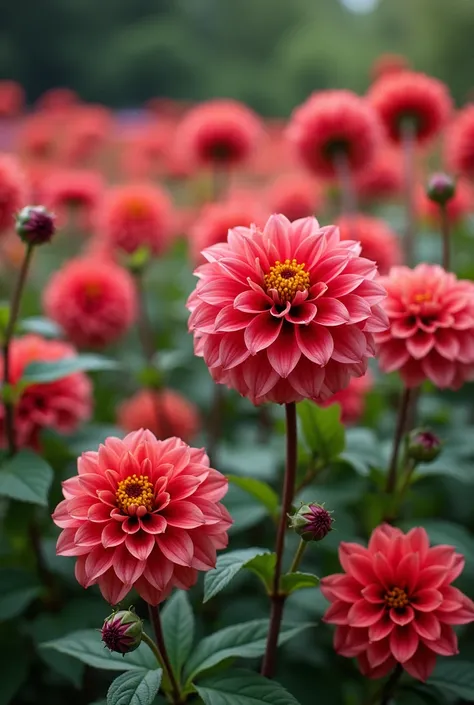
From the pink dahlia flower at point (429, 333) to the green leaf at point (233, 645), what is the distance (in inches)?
15.3

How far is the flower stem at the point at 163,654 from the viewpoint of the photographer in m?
0.80

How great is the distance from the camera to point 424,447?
39.5 inches

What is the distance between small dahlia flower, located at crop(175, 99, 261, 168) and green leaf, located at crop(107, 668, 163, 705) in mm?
1670

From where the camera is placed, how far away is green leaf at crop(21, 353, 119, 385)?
1170 mm

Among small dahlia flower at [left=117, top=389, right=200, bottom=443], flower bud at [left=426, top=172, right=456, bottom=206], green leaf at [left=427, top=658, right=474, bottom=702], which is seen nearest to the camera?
green leaf at [left=427, top=658, right=474, bottom=702]

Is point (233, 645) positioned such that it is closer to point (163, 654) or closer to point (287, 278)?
point (163, 654)

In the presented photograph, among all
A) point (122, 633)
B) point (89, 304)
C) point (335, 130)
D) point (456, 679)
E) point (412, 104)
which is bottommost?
point (456, 679)

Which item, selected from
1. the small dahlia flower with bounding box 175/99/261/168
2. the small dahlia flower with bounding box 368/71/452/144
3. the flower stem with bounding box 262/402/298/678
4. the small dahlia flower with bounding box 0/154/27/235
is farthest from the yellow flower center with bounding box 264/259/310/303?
the small dahlia flower with bounding box 175/99/261/168

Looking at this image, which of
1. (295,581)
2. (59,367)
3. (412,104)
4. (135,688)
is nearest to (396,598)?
(295,581)

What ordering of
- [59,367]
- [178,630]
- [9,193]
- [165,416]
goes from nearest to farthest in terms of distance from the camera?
[178,630] → [59,367] → [9,193] → [165,416]

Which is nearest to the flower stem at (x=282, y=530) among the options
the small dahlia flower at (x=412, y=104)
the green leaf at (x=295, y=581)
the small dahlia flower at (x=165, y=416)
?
the green leaf at (x=295, y=581)

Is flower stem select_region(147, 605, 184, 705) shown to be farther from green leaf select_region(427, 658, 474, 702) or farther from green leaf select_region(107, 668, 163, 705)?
green leaf select_region(427, 658, 474, 702)

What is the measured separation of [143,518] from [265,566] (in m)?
0.19

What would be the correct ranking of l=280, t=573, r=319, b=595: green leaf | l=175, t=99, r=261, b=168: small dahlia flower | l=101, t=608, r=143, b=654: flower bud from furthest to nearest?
l=175, t=99, r=261, b=168: small dahlia flower < l=280, t=573, r=319, b=595: green leaf < l=101, t=608, r=143, b=654: flower bud
